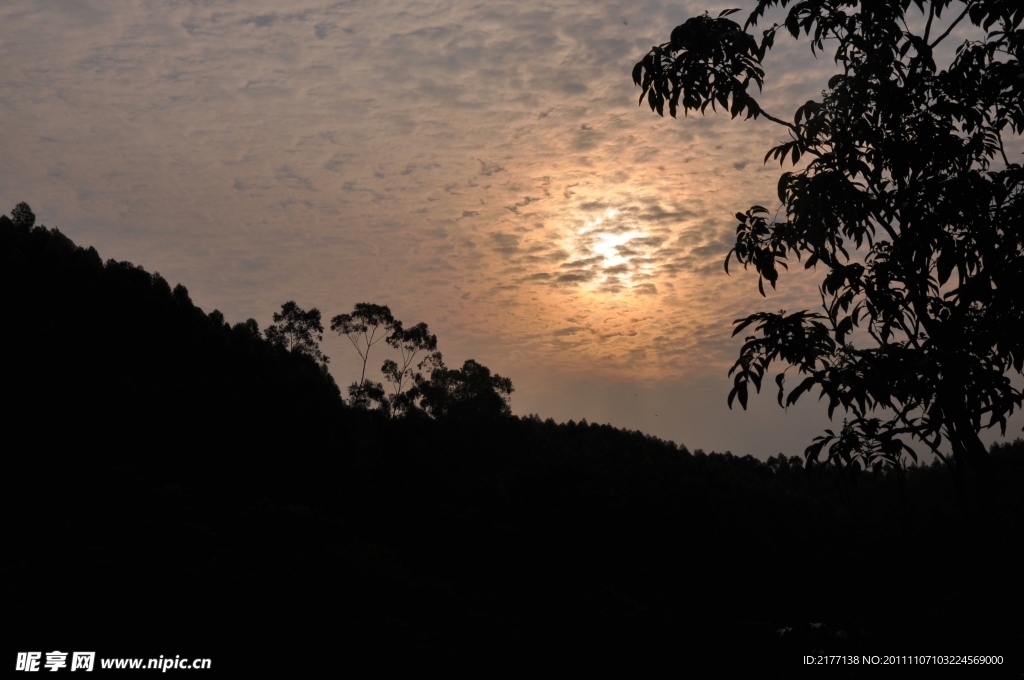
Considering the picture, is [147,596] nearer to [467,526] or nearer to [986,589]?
[986,589]

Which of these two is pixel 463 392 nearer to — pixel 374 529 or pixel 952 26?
pixel 374 529

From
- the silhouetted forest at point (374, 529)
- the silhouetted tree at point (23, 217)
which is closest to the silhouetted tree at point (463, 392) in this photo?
the silhouetted forest at point (374, 529)

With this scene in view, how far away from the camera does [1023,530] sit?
4832 millimetres

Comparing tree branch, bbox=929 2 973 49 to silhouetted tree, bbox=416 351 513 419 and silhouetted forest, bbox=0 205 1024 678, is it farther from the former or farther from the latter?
silhouetted tree, bbox=416 351 513 419

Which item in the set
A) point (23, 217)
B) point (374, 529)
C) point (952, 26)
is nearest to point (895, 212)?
point (952, 26)

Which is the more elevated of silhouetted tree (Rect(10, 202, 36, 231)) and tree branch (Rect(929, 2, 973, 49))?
silhouetted tree (Rect(10, 202, 36, 231))

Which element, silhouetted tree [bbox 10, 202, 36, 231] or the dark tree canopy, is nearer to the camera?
the dark tree canopy

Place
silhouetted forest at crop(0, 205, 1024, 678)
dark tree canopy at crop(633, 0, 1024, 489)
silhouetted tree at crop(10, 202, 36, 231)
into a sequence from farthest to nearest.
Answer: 1. silhouetted tree at crop(10, 202, 36, 231)
2. silhouetted forest at crop(0, 205, 1024, 678)
3. dark tree canopy at crop(633, 0, 1024, 489)

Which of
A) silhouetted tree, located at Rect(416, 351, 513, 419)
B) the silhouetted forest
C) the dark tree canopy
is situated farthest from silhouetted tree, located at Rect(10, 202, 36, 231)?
the dark tree canopy

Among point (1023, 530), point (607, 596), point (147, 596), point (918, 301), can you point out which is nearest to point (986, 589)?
point (1023, 530)

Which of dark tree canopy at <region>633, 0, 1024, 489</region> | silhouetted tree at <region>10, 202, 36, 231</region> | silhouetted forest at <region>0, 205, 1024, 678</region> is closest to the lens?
dark tree canopy at <region>633, 0, 1024, 489</region>

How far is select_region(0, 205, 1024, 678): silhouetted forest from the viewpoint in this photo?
19312 millimetres

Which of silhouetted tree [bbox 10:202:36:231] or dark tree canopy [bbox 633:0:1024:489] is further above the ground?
silhouetted tree [bbox 10:202:36:231]

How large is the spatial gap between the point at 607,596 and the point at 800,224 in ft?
104
